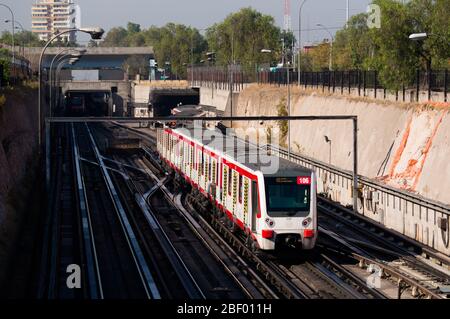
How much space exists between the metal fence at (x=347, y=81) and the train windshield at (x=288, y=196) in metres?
16.9

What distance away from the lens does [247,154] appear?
29.8m

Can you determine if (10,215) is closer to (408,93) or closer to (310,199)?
(310,199)

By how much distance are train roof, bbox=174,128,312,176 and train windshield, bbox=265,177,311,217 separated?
0.79 ft

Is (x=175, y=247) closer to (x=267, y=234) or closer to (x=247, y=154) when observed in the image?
(x=247, y=154)

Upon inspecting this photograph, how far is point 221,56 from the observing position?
116 m

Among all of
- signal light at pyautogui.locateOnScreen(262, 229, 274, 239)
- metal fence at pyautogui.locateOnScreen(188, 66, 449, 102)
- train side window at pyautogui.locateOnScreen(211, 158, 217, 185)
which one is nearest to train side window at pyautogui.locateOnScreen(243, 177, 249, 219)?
signal light at pyautogui.locateOnScreen(262, 229, 274, 239)

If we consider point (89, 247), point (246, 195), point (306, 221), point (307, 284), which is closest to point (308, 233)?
point (306, 221)

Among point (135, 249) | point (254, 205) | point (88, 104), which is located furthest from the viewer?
point (88, 104)

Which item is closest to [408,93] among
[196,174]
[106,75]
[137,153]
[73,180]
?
[196,174]

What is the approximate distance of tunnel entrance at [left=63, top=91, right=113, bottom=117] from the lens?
12225cm

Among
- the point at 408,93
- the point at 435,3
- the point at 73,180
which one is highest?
the point at 435,3

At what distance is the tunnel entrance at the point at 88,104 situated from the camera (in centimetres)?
12225

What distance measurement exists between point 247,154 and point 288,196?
3.85 metres
